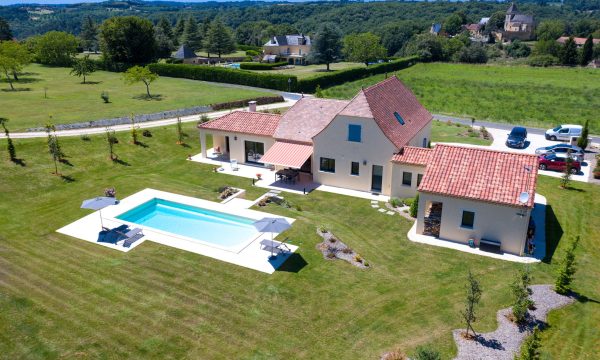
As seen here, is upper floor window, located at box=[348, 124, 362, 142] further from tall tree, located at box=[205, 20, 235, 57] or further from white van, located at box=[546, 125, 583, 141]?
tall tree, located at box=[205, 20, 235, 57]

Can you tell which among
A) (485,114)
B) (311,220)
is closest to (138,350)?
(311,220)

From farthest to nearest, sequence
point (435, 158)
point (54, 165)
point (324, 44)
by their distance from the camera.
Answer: point (324, 44) → point (54, 165) → point (435, 158)

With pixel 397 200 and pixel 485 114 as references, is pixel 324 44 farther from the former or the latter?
pixel 397 200

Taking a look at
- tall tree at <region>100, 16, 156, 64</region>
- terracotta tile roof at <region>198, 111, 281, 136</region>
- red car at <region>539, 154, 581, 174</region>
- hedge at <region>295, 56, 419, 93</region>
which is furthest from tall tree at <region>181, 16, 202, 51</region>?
red car at <region>539, 154, 581, 174</region>

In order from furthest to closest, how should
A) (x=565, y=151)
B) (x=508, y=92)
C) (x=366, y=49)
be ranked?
(x=366, y=49) → (x=508, y=92) → (x=565, y=151)

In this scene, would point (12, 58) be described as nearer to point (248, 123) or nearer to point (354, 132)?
point (248, 123)

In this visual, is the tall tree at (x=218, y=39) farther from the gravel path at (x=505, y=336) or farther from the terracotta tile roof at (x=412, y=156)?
the gravel path at (x=505, y=336)

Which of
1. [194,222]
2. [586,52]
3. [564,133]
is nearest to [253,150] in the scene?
[194,222]
